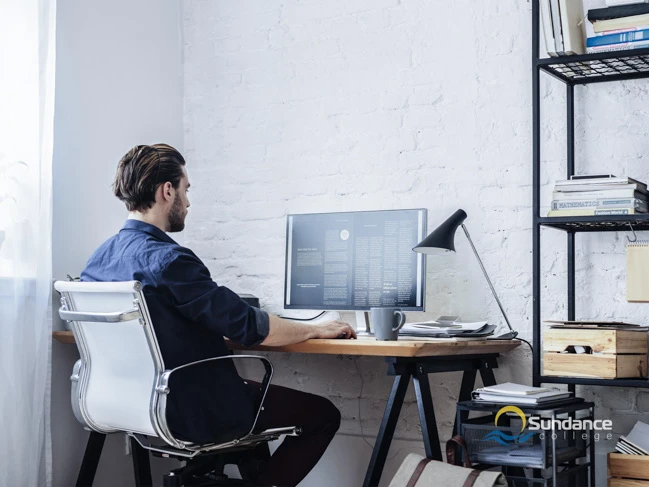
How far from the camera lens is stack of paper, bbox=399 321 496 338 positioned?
259 cm

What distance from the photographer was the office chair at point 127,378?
88.0 inches

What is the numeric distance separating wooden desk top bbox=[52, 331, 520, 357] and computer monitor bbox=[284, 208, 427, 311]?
0.90 feet

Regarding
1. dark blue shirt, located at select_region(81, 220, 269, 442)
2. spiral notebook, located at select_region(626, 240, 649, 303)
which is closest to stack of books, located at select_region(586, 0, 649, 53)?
spiral notebook, located at select_region(626, 240, 649, 303)

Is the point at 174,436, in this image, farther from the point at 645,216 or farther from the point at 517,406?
the point at 645,216

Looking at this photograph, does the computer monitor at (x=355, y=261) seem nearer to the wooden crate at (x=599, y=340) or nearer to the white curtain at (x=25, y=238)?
the wooden crate at (x=599, y=340)

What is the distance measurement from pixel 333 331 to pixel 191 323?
455mm

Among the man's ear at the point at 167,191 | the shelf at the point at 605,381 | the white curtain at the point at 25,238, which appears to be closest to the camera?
the shelf at the point at 605,381

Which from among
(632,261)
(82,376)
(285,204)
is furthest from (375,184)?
(82,376)

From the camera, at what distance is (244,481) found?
8.79ft

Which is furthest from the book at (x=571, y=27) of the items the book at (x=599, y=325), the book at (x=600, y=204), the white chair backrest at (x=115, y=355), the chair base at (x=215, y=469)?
the chair base at (x=215, y=469)

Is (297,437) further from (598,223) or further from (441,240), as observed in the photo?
(598,223)

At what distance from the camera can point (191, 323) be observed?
7.73 feet

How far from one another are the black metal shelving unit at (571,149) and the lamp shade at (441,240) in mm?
280

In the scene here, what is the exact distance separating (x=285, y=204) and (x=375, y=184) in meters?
0.41
